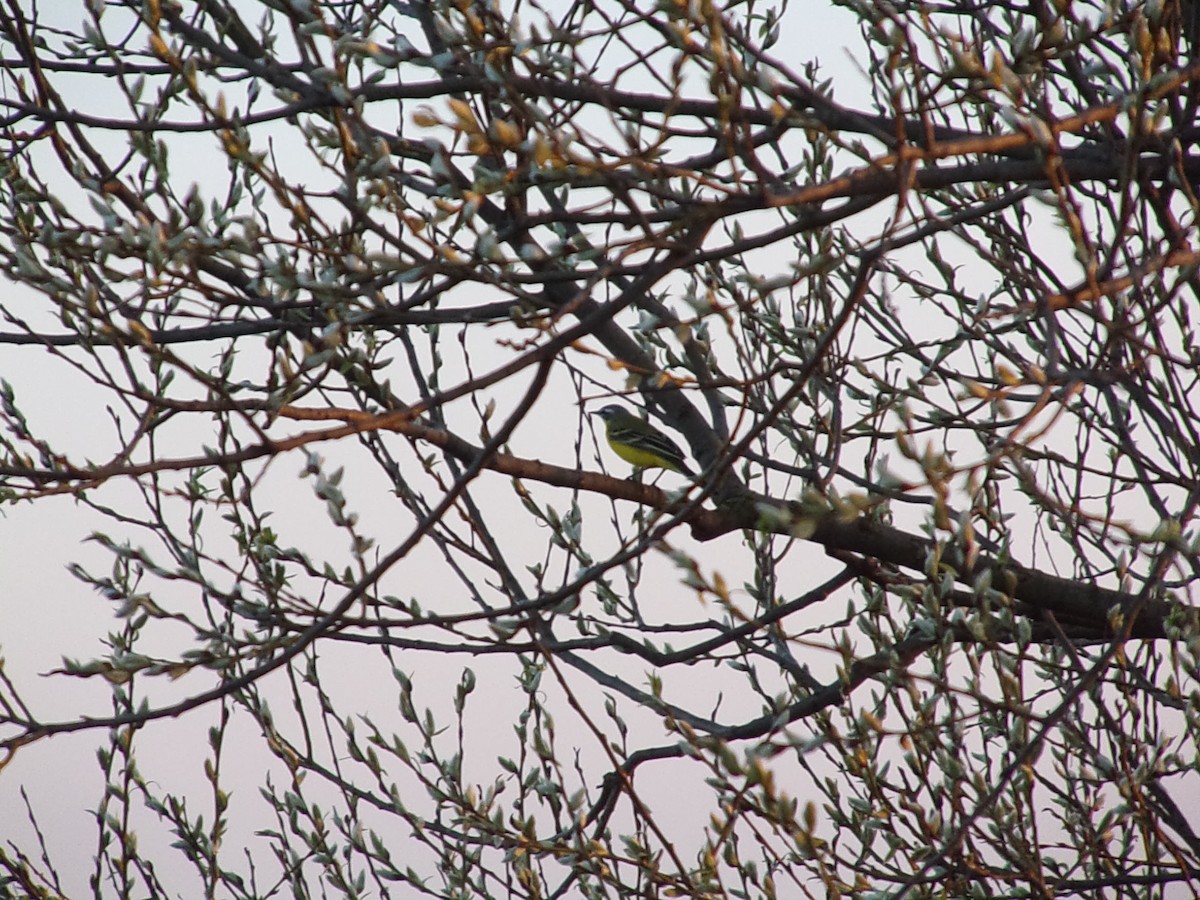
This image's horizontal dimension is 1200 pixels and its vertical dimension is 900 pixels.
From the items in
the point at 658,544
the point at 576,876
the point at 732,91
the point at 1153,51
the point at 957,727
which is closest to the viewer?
the point at 732,91

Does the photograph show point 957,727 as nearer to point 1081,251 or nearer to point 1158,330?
point 1158,330

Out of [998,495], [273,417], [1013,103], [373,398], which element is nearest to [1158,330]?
[998,495]

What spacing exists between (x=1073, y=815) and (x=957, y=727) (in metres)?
1.10

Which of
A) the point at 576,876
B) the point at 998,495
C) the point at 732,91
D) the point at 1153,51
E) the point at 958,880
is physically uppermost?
the point at 998,495

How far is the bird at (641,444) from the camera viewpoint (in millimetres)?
8484

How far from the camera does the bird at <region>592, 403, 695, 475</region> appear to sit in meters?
8.48

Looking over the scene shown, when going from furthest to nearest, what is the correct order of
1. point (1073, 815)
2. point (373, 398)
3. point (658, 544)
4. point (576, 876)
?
point (1073, 815)
point (576, 876)
point (373, 398)
point (658, 544)

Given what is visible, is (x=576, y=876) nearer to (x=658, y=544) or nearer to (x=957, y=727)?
(x=957, y=727)

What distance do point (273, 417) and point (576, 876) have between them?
2.08 m

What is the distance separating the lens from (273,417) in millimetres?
2609

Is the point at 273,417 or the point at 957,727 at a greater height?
the point at 273,417

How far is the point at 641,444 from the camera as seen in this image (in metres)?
8.54

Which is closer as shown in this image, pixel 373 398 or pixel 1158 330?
pixel 373 398

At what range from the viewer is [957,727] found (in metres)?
3.74
